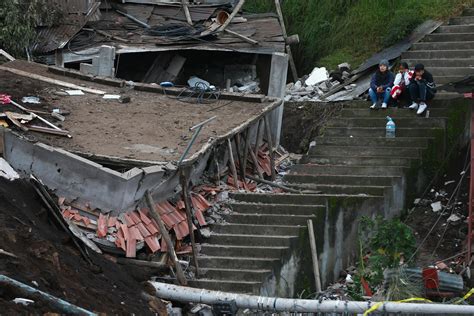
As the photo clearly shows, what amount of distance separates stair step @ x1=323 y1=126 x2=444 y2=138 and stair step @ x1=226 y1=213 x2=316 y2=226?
361 centimetres

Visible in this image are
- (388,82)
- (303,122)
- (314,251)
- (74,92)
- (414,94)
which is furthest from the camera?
(303,122)

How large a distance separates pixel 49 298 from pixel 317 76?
13.9 metres

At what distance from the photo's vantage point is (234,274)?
15.8 metres

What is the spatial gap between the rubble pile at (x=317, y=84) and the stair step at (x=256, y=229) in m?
6.56

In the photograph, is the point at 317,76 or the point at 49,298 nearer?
the point at 49,298

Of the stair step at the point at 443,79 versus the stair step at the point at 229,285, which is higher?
the stair step at the point at 443,79

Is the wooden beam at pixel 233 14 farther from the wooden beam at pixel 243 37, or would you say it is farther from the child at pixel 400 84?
the child at pixel 400 84

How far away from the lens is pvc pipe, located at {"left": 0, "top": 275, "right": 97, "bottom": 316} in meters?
11.2

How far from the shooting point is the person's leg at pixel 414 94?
20.2 m

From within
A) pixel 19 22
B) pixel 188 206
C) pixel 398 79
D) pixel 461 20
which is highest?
pixel 461 20

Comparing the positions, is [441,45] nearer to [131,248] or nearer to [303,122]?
[303,122]

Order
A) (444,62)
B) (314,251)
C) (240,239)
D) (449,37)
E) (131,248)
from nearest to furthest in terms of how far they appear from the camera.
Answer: (131,248) < (240,239) < (314,251) < (444,62) < (449,37)

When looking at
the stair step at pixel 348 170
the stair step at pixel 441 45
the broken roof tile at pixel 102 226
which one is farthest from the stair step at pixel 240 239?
the stair step at pixel 441 45

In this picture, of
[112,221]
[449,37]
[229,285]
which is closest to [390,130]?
[449,37]
